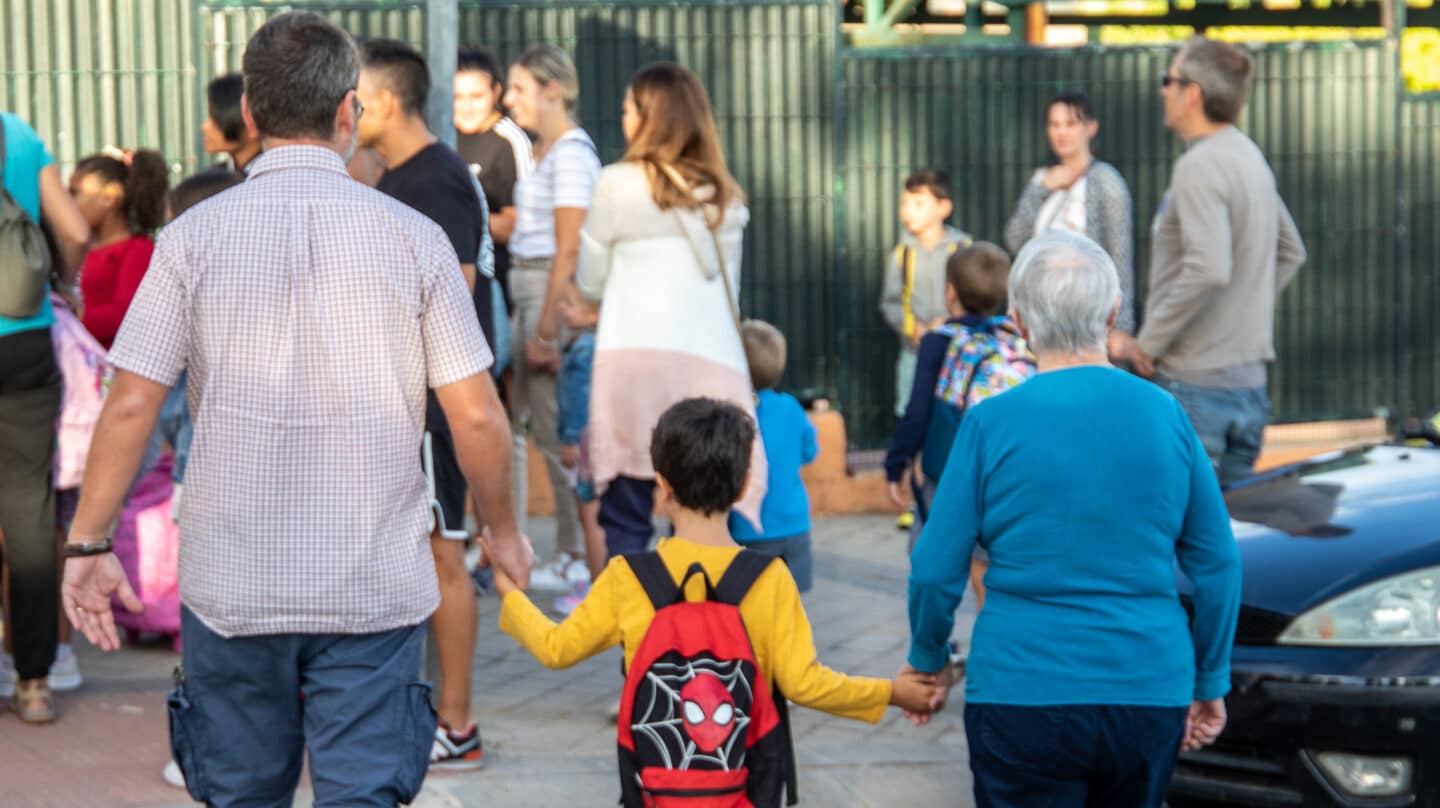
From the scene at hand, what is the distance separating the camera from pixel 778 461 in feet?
19.5

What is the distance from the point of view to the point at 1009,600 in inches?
145

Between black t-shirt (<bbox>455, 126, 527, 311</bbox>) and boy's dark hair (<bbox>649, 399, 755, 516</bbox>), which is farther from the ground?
black t-shirt (<bbox>455, 126, 527, 311</bbox>)

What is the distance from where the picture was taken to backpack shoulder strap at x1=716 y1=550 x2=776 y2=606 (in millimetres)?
3791

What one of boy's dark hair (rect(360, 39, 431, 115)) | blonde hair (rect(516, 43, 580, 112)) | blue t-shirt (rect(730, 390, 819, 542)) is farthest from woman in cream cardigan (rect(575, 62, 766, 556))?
blonde hair (rect(516, 43, 580, 112))

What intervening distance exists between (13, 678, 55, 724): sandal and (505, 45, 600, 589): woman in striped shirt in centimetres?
204

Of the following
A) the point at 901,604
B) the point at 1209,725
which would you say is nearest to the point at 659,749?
the point at 1209,725

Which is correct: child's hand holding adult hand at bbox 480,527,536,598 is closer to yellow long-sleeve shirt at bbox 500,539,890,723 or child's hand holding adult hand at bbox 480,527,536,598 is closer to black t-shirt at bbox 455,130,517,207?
yellow long-sleeve shirt at bbox 500,539,890,723

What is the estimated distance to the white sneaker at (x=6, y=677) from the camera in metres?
6.41

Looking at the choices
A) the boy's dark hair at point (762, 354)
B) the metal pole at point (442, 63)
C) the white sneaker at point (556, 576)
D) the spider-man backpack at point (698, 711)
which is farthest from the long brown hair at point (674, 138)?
the white sneaker at point (556, 576)

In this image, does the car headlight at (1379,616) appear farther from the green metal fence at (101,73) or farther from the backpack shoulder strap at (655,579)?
the green metal fence at (101,73)

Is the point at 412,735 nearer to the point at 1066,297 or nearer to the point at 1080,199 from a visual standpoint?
the point at 1066,297

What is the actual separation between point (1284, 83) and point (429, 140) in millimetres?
6496

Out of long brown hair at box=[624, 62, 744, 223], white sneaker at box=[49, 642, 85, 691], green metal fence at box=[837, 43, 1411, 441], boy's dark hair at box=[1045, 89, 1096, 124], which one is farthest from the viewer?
green metal fence at box=[837, 43, 1411, 441]

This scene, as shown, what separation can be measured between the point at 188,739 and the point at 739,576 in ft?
3.60
